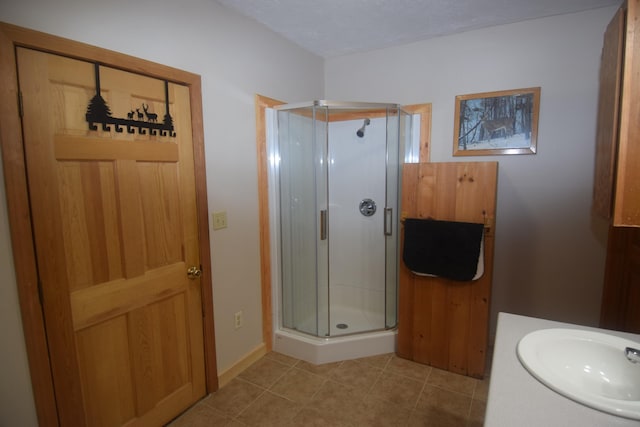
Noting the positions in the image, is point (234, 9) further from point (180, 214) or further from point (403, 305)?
point (403, 305)

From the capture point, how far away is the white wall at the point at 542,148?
2.21 metres

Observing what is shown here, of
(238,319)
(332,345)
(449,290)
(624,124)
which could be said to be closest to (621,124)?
(624,124)

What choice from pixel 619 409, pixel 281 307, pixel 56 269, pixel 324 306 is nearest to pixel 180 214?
pixel 56 269

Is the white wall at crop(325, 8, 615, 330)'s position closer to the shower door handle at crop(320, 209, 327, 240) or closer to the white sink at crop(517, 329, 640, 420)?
the shower door handle at crop(320, 209, 327, 240)

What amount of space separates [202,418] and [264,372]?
1.69ft

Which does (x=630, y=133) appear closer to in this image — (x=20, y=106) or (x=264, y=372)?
(x=20, y=106)

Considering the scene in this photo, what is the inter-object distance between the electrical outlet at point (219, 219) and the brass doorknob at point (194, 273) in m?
0.27

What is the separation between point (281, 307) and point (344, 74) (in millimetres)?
2097

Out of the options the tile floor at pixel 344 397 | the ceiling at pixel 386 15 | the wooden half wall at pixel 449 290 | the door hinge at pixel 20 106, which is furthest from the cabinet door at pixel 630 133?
the door hinge at pixel 20 106

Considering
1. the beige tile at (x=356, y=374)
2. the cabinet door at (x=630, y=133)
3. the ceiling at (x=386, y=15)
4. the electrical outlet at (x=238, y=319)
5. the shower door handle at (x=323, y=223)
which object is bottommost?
the beige tile at (x=356, y=374)

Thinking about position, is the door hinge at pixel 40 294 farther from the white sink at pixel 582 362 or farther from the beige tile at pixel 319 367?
the white sink at pixel 582 362

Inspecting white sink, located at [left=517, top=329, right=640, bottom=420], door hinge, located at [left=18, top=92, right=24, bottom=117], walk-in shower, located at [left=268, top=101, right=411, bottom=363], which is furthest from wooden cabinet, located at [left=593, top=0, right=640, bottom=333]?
door hinge, located at [left=18, top=92, right=24, bottom=117]

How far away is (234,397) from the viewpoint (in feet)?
6.84

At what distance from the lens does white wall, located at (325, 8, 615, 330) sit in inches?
87.0
